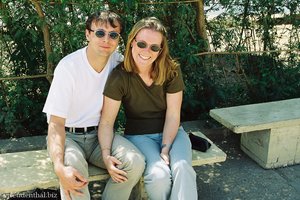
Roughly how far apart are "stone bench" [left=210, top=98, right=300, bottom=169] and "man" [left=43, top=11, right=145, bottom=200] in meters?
1.31

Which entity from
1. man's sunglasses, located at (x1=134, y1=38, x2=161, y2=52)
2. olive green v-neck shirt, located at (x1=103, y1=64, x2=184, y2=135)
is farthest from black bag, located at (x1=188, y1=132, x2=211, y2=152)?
man's sunglasses, located at (x1=134, y1=38, x2=161, y2=52)

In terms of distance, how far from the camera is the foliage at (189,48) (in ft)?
13.0

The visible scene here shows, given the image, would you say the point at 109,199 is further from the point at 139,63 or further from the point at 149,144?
the point at 139,63

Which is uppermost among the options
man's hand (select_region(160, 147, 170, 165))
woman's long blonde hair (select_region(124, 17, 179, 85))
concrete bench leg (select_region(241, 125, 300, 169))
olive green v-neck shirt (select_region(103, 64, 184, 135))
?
woman's long blonde hair (select_region(124, 17, 179, 85))

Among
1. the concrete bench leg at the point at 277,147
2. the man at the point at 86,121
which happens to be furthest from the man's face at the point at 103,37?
the concrete bench leg at the point at 277,147

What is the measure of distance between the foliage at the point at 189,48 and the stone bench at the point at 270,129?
28.7 inches

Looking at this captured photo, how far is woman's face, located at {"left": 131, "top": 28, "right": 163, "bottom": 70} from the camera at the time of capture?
2.98 meters

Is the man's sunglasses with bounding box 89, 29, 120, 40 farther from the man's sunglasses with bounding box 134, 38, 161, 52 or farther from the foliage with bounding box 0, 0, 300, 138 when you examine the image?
the foliage with bounding box 0, 0, 300, 138

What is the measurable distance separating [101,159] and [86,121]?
1.04 feet

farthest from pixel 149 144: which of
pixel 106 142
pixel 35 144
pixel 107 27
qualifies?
pixel 35 144

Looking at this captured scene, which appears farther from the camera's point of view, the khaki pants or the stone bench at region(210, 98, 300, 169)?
the stone bench at region(210, 98, 300, 169)

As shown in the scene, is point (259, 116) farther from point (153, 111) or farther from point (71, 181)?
point (71, 181)

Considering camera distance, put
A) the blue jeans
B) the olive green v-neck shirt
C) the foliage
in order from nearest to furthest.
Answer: the blue jeans, the olive green v-neck shirt, the foliage

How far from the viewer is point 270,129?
396 centimetres
